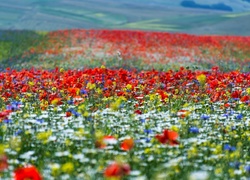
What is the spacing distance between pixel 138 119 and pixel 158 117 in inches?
13.4

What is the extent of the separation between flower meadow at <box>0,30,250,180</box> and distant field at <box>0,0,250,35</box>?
52.1 m

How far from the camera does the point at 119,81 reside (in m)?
13.2

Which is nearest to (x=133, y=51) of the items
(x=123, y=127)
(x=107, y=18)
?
(x=123, y=127)

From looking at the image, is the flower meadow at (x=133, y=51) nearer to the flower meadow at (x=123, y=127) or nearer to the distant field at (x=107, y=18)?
the flower meadow at (x=123, y=127)

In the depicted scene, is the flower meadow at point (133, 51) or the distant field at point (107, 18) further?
the distant field at point (107, 18)

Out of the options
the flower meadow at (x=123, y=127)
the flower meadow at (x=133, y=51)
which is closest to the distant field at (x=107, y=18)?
the flower meadow at (x=133, y=51)

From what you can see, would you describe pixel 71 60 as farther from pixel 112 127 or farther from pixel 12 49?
pixel 112 127

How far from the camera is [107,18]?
10419 cm

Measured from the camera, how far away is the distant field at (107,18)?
75250 millimetres

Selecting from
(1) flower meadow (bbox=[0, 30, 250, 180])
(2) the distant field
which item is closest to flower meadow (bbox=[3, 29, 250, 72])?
(1) flower meadow (bbox=[0, 30, 250, 180])

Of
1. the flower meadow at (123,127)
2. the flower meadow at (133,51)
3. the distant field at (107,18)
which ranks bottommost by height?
the distant field at (107,18)

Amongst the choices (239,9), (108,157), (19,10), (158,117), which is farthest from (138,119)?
(239,9)

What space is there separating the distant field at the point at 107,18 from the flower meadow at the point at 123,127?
52126mm

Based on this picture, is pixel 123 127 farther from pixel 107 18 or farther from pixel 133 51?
pixel 107 18
